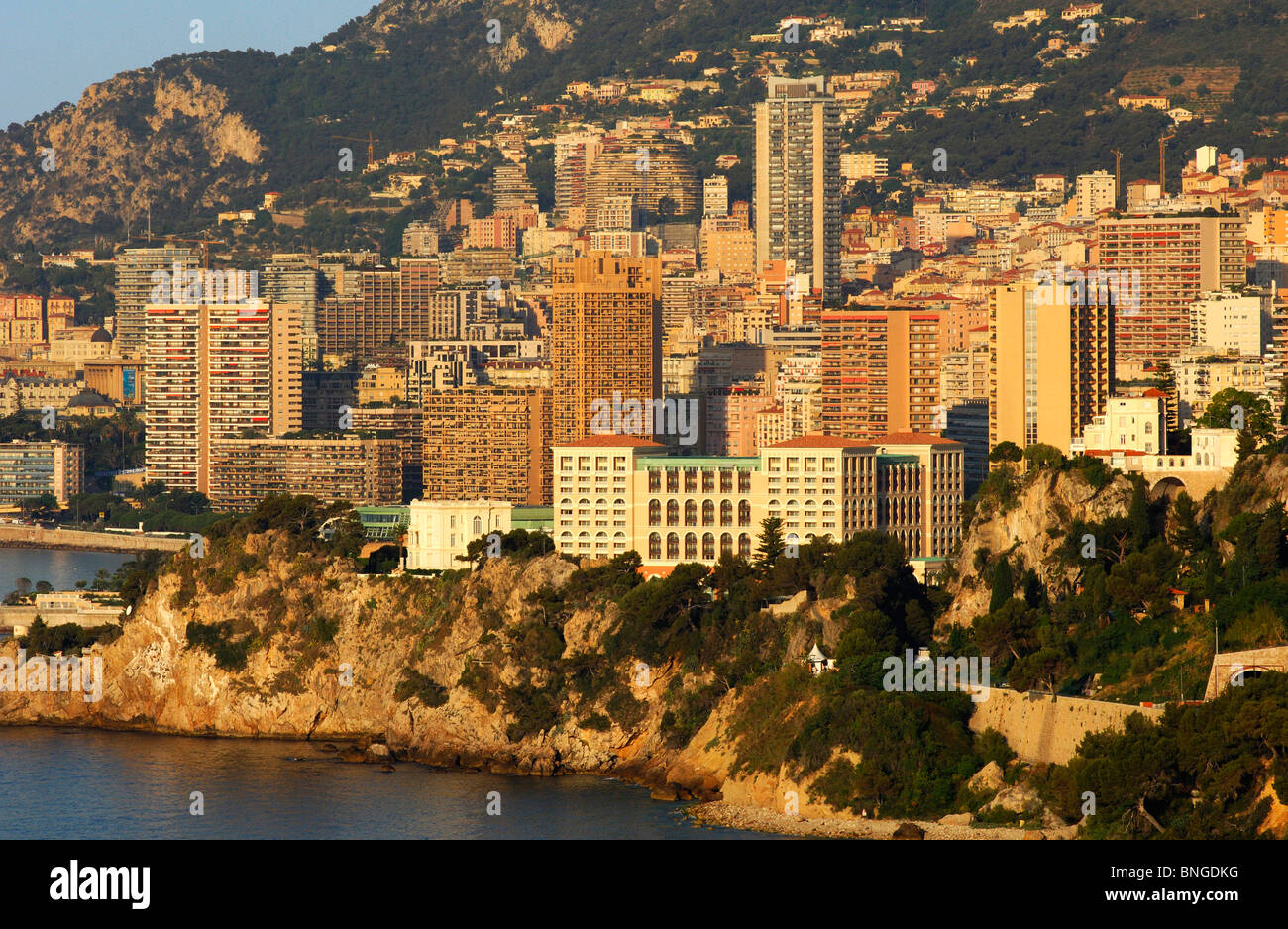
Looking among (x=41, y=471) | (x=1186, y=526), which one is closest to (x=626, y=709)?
(x=1186, y=526)

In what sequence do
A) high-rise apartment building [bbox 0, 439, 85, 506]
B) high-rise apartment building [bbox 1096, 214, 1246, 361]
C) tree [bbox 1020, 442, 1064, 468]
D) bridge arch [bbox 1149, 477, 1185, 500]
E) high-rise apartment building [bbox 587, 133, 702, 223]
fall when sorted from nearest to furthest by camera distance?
bridge arch [bbox 1149, 477, 1185, 500] < tree [bbox 1020, 442, 1064, 468] < high-rise apartment building [bbox 1096, 214, 1246, 361] < high-rise apartment building [bbox 0, 439, 85, 506] < high-rise apartment building [bbox 587, 133, 702, 223]

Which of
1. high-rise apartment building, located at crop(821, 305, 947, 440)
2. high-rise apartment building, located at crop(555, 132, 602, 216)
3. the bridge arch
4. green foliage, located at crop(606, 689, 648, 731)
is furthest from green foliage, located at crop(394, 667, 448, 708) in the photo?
high-rise apartment building, located at crop(555, 132, 602, 216)

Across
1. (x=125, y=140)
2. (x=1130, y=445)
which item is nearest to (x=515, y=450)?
(x=1130, y=445)

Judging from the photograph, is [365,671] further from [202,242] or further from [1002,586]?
[202,242]

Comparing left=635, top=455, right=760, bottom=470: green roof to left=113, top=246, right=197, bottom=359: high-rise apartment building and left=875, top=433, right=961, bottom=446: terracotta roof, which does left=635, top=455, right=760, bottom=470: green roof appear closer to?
left=875, top=433, right=961, bottom=446: terracotta roof

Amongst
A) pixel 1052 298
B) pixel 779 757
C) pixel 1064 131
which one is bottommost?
pixel 779 757

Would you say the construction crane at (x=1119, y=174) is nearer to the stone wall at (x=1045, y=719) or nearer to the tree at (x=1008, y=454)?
the tree at (x=1008, y=454)
